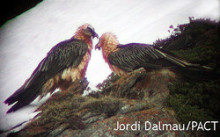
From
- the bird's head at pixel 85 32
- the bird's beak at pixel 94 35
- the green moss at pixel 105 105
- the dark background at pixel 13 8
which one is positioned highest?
the dark background at pixel 13 8

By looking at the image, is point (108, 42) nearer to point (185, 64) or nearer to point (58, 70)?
point (58, 70)

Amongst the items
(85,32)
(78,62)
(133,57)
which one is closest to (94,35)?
(85,32)

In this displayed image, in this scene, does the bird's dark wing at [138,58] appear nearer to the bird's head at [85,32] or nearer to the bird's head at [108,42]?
the bird's head at [108,42]

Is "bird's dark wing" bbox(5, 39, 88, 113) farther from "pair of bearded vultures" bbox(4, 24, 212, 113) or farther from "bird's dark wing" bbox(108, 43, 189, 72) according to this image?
"bird's dark wing" bbox(108, 43, 189, 72)

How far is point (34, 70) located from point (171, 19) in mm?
2358

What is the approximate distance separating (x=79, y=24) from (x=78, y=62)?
788 millimetres

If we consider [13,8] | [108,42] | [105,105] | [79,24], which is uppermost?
[13,8]

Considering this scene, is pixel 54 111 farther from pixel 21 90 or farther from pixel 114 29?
pixel 114 29

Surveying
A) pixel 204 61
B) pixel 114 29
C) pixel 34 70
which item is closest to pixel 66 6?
pixel 114 29

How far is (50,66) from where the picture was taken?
7.13 feet

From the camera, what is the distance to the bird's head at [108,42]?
7.59ft

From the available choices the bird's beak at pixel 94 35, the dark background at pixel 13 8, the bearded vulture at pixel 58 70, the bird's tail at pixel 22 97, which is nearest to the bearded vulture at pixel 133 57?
the bird's beak at pixel 94 35

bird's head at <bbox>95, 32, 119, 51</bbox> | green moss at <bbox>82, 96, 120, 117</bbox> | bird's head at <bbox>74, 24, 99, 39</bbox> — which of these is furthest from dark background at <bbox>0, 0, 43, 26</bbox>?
green moss at <bbox>82, 96, 120, 117</bbox>

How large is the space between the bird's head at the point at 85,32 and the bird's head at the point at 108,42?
0.14 metres
